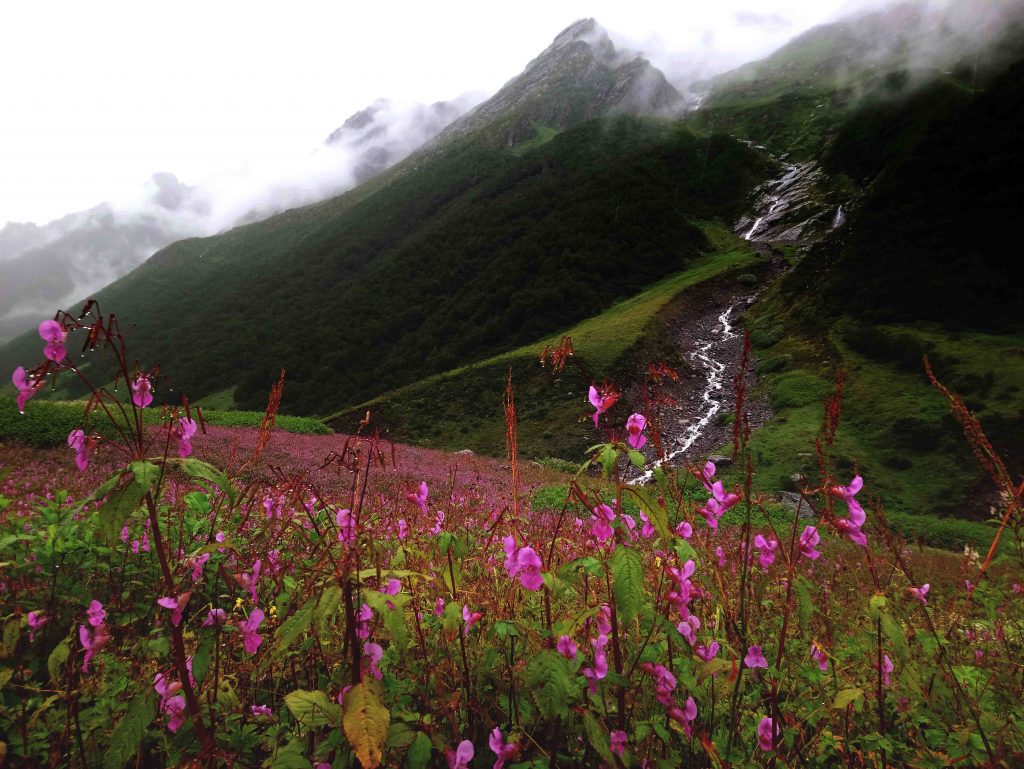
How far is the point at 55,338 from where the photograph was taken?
5.10 feet

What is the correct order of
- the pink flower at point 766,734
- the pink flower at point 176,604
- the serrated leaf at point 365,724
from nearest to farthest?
the serrated leaf at point 365,724
the pink flower at point 176,604
the pink flower at point 766,734

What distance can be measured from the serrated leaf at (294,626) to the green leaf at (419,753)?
474 mm

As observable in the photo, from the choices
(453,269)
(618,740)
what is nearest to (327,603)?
(618,740)

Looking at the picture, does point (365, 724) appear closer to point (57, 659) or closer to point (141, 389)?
point (141, 389)

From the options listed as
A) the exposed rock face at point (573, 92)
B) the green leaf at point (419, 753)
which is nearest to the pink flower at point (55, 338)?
the green leaf at point (419, 753)

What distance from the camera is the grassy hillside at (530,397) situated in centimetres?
2581

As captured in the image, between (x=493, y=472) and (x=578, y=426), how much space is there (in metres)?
9.24

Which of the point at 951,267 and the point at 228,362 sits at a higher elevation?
the point at 228,362

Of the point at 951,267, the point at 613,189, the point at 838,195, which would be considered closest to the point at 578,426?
the point at 951,267

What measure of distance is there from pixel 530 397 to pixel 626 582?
28.0 metres

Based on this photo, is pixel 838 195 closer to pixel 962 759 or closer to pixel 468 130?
pixel 962 759

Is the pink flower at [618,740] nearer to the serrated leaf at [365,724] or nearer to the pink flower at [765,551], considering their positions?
the serrated leaf at [365,724]

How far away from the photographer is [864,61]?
91438 millimetres

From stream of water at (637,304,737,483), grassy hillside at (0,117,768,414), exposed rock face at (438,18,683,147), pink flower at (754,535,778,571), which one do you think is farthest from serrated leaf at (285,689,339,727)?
exposed rock face at (438,18,683,147)
